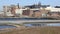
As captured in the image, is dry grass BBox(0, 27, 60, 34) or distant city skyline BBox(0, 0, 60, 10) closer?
dry grass BBox(0, 27, 60, 34)

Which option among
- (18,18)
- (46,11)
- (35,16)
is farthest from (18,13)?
(46,11)

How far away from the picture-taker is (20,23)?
1.57 m

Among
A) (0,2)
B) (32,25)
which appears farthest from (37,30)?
(0,2)

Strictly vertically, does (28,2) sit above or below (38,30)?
above

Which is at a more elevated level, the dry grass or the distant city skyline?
the distant city skyline

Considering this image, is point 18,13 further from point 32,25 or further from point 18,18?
point 32,25

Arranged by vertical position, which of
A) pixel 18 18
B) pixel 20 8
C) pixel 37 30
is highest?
pixel 20 8

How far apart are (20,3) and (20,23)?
0.70ft

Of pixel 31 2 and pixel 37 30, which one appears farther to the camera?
pixel 31 2

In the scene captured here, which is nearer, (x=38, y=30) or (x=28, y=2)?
(x=38, y=30)

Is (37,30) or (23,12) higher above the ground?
(23,12)

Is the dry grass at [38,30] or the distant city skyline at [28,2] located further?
the distant city skyline at [28,2]

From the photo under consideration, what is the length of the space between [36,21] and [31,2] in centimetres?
21

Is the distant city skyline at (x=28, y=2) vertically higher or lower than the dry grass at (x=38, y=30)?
higher
